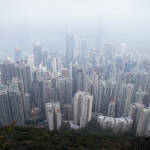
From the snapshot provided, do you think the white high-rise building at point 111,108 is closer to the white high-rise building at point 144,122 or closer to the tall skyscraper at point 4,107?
the white high-rise building at point 144,122

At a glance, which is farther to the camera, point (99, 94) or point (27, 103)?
point (99, 94)

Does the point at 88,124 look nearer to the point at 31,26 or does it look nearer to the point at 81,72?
the point at 81,72

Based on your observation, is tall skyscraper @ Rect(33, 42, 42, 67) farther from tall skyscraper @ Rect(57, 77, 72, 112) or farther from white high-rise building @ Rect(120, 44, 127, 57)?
white high-rise building @ Rect(120, 44, 127, 57)

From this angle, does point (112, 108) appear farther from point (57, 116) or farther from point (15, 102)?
point (15, 102)

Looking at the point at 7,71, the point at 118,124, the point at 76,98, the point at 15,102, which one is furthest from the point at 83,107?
the point at 7,71

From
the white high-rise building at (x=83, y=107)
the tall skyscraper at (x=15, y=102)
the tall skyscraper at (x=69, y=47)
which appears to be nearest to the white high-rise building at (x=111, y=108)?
the white high-rise building at (x=83, y=107)

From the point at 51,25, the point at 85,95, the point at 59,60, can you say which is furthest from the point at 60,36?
the point at 85,95

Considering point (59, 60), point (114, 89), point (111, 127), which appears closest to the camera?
point (111, 127)

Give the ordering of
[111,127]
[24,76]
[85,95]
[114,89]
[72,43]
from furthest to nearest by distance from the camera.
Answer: [72,43]
[24,76]
[114,89]
[85,95]
[111,127]
